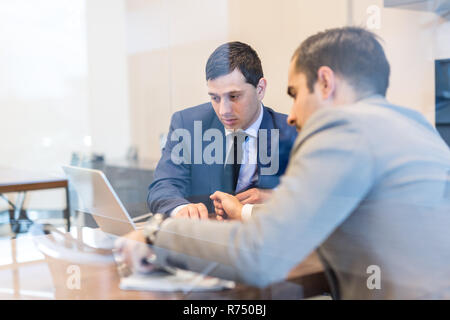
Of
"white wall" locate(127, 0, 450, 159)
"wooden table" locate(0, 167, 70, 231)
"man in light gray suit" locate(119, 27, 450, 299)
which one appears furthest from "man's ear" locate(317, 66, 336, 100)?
"wooden table" locate(0, 167, 70, 231)

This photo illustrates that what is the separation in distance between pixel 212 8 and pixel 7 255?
105 cm

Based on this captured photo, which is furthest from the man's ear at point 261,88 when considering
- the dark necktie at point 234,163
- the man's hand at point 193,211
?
the man's hand at point 193,211

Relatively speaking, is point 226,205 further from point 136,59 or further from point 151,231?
point 136,59

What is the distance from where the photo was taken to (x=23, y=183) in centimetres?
231

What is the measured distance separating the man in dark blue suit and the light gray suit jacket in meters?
0.20

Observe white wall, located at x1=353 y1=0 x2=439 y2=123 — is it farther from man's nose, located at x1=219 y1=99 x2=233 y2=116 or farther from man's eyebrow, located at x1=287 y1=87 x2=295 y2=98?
man's nose, located at x1=219 y1=99 x2=233 y2=116

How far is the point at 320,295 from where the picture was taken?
1.02 m

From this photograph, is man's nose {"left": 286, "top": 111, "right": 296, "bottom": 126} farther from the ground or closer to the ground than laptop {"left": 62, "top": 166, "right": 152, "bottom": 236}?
farther from the ground

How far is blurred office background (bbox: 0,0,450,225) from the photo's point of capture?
4.09 ft

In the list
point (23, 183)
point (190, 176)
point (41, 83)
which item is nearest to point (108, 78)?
point (41, 83)

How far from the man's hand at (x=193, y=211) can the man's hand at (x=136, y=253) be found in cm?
26

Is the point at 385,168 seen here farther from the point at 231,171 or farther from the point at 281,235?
the point at 231,171

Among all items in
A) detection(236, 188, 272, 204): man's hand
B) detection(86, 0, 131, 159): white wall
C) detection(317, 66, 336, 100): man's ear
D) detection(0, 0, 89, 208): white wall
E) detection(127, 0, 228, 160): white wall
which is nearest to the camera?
detection(317, 66, 336, 100): man's ear
